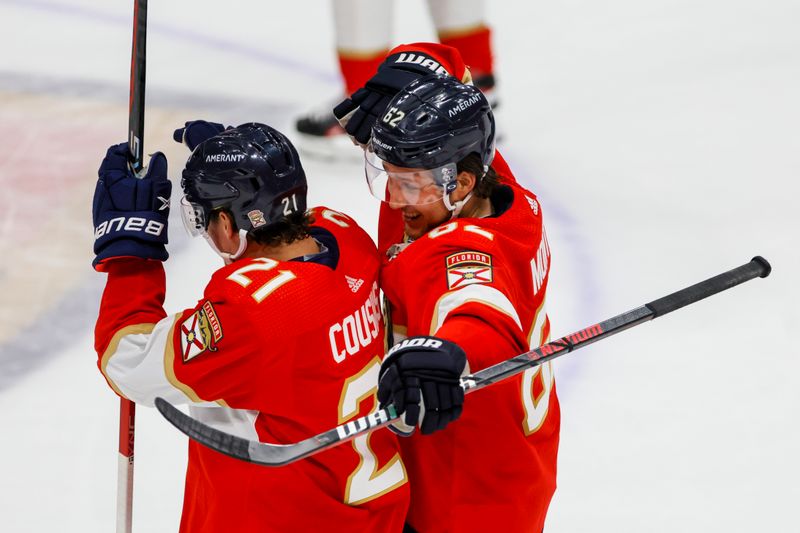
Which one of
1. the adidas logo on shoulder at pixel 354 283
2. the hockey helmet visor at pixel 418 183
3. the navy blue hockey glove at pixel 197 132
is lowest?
the adidas logo on shoulder at pixel 354 283

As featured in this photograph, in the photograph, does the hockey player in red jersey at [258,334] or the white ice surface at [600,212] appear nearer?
the hockey player in red jersey at [258,334]

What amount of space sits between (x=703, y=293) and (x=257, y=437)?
0.82 metres

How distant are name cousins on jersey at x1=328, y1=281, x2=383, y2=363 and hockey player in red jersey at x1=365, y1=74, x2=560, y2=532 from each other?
0.18 ft

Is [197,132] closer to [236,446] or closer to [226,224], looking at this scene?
[226,224]

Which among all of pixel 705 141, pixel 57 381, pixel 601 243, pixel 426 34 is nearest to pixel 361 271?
pixel 57 381

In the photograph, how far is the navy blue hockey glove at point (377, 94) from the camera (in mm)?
2508

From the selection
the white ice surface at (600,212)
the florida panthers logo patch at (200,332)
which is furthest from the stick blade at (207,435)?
the white ice surface at (600,212)

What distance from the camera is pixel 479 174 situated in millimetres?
2207

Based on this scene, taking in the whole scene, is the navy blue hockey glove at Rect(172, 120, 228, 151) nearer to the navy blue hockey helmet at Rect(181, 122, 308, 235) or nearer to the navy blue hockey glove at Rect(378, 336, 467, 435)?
the navy blue hockey helmet at Rect(181, 122, 308, 235)

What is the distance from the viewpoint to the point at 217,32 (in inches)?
249

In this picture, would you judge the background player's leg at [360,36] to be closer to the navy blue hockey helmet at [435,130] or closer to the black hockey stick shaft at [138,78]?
the black hockey stick shaft at [138,78]

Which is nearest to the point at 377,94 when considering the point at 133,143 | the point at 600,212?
the point at 133,143

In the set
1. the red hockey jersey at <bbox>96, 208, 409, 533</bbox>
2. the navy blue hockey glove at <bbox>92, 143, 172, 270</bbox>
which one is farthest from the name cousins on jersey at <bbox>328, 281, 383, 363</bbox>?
the navy blue hockey glove at <bbox>92, 143, 172, 270</bbox>

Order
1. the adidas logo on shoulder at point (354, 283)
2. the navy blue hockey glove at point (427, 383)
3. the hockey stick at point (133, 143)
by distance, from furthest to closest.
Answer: the hockey stick at point (133, 143) < the adidas logo on shoulder at point (354, 283) < the navy blue hockey glove at point (427, 383)
